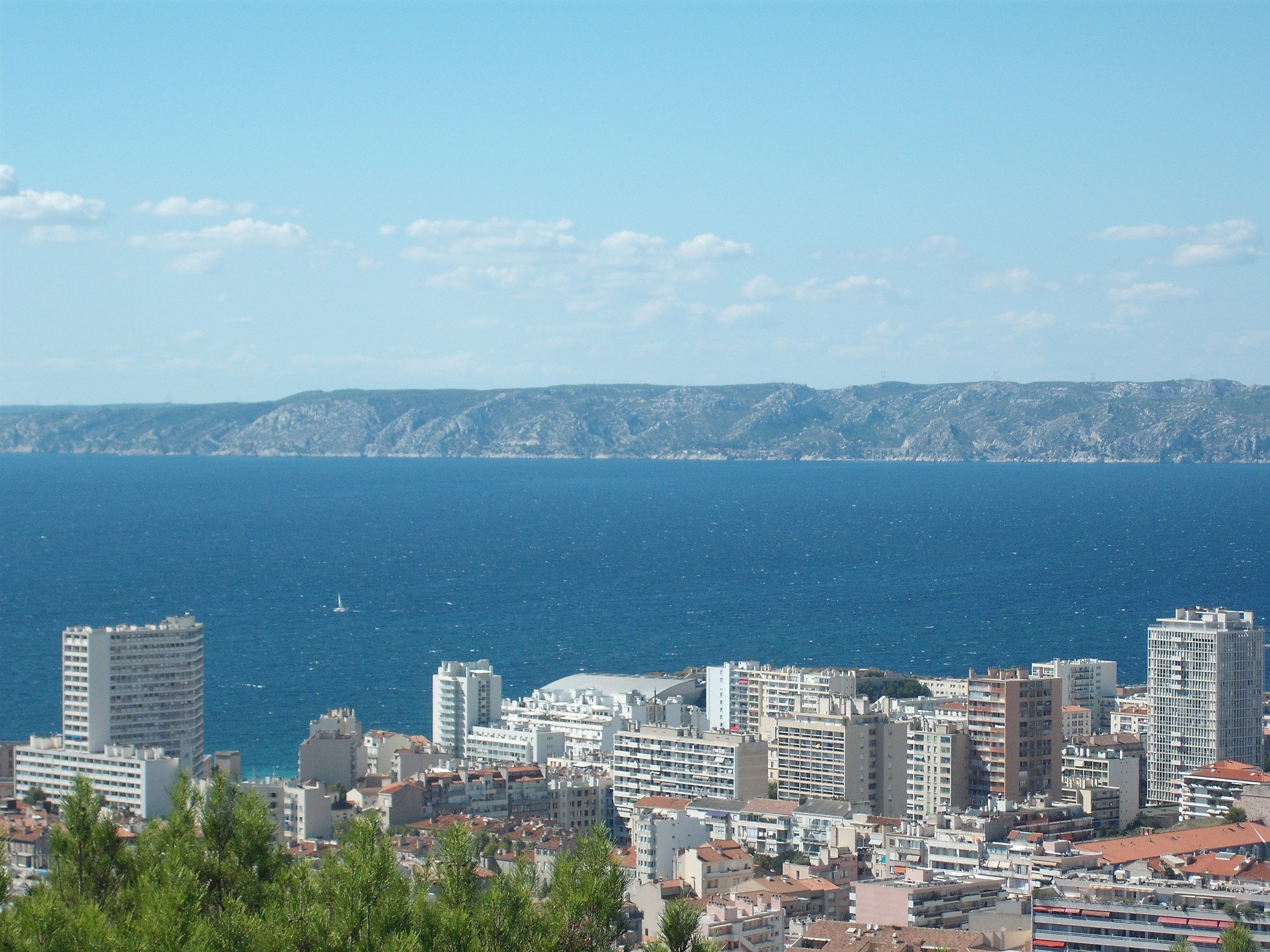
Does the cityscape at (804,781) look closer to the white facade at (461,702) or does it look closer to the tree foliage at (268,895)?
the white facade at (461,702)

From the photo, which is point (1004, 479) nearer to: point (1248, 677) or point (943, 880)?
point (1248, 677)

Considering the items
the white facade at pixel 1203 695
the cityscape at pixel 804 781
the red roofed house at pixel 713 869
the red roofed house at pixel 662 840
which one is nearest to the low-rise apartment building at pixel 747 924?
the cityscape at pixel 804 781

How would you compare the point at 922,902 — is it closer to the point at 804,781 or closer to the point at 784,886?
the point at 784,886

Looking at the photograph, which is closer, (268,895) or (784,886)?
(268,895)

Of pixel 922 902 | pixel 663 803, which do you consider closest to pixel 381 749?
pixel 663 803

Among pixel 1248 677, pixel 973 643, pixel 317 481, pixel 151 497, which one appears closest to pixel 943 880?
pixel 1248 677

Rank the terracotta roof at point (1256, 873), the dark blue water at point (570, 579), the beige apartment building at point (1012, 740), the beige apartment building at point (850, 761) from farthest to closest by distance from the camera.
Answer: the dark blue water at point (570, 579) < the beige apartment building at point (850, 761) < the beige apartment building at point (1012, 740) < the terracotta roof at point (1256, 873)
